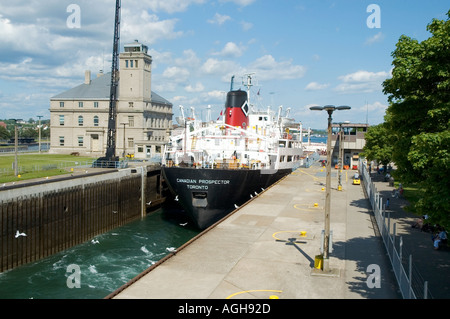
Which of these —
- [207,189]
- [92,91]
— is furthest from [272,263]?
[92,91]

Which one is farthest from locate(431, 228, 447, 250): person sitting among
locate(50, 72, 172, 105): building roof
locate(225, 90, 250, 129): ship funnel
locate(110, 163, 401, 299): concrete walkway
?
locate(50, 72, 172, 105): building roof

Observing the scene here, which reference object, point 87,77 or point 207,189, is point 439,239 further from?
point 87,77

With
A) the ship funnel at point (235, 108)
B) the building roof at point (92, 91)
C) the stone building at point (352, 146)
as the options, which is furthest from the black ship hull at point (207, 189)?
the building roof at point (92, 91)

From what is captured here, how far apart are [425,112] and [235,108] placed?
89.5ft

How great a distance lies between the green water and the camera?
21.8 meters

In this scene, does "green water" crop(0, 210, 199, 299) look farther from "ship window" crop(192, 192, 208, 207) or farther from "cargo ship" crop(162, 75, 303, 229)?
"cargo ship" crop(162, 75, 303, 229)

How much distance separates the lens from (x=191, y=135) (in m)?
43.7

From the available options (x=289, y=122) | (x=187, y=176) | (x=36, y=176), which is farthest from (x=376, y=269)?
(x=289, y=122)

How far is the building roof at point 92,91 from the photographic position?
86.2 meters

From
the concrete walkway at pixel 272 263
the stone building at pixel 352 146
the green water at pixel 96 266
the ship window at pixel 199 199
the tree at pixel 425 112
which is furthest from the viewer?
the stone building at pixel 352 146

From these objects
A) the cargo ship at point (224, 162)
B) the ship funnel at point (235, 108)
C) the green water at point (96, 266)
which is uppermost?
the ship funnel at point (235, 108)

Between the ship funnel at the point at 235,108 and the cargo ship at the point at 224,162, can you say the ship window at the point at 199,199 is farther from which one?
the ship funnel at the point at 235,108
